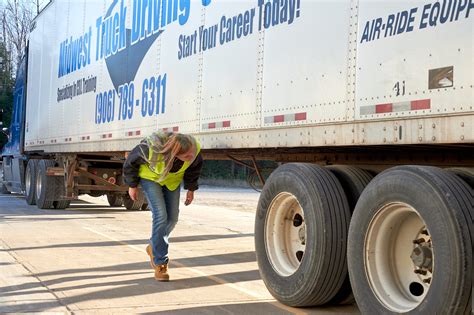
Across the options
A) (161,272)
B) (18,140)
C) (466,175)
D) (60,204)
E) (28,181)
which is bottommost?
(161,272)

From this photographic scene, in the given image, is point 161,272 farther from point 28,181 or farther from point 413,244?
point 28,181

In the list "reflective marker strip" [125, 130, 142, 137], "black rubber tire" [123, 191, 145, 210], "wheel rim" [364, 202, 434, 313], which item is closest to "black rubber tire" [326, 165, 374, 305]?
"wheel rim" [364, 202, 434, 313]

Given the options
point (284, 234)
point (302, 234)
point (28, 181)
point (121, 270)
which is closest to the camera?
point (302, 234)

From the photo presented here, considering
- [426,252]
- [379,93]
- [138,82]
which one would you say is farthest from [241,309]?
[138,82]

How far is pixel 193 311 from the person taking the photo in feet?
17.9

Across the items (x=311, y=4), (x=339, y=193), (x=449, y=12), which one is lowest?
(x=339, y=193)

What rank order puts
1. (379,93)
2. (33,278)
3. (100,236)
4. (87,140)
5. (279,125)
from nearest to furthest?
(379,93), (279,125), (33,278), (100,236), (87,140)

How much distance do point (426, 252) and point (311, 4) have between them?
232 centimetres

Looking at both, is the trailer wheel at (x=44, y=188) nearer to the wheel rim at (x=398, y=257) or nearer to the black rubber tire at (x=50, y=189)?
the black rubber tire at (x=50, y=189)

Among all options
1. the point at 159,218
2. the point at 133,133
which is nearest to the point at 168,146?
the point at 159,218

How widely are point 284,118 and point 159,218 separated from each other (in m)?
1.72

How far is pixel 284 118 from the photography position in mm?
5824

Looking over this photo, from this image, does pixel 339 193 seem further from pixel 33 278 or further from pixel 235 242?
pixel 235 242

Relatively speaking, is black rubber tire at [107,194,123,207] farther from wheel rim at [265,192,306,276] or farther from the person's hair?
wheel rim at [265,192,306,276]
